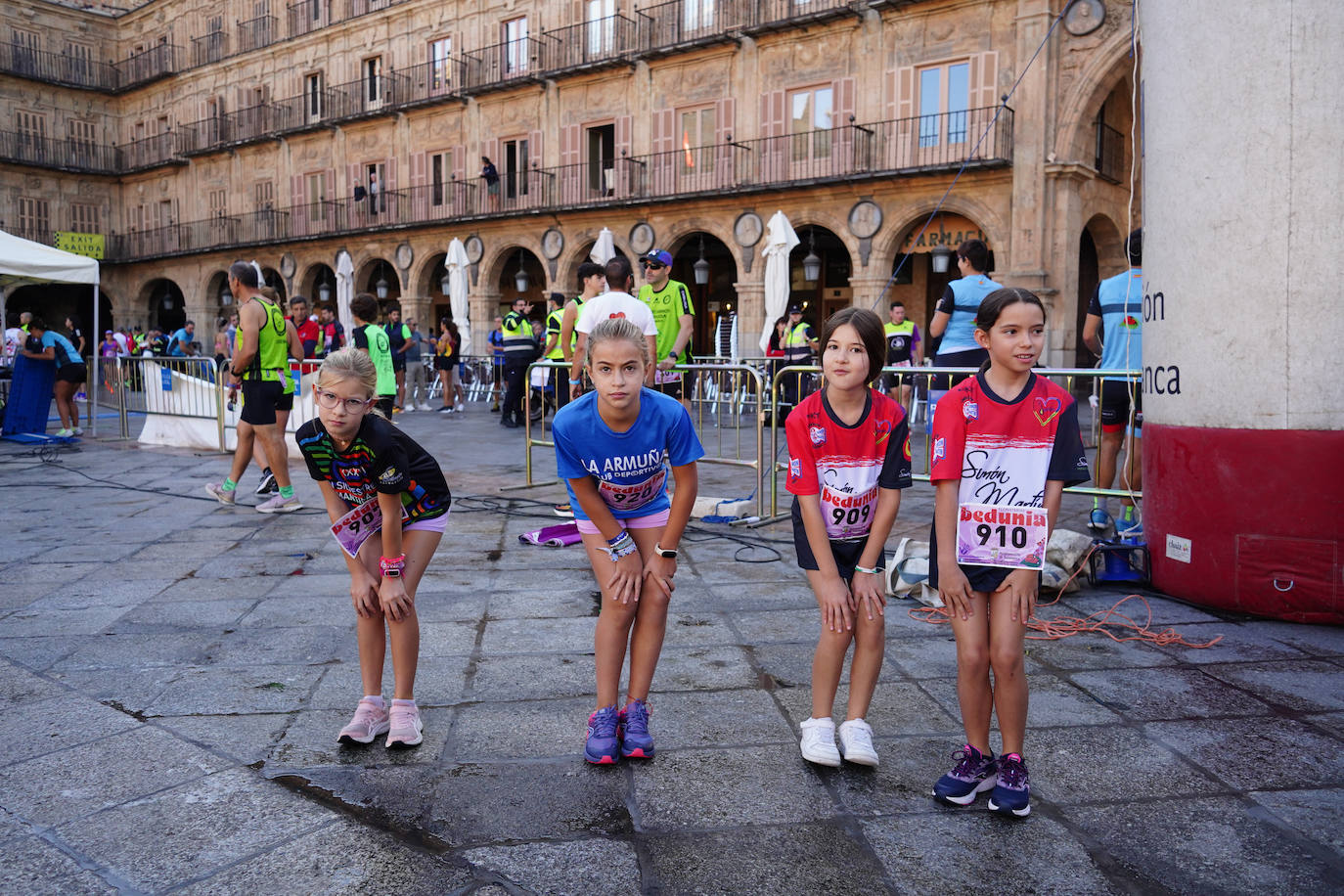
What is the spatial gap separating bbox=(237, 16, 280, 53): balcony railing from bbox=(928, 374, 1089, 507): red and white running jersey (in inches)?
1314

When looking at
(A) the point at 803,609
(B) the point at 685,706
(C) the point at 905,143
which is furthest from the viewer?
(C) the point at 905,143

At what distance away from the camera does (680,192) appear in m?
22.1

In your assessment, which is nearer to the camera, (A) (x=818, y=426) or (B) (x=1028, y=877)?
(B) (x=1028, y=877)

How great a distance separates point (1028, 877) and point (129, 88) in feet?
137

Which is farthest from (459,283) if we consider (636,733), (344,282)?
(636,733)

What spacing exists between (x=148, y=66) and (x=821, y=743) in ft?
134

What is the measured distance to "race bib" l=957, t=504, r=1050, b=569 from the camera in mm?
2584

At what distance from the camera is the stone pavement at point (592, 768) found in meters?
2.25

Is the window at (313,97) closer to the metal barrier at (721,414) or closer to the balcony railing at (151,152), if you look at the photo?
the balcony railing at (151,152)

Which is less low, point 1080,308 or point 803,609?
point 1080,308

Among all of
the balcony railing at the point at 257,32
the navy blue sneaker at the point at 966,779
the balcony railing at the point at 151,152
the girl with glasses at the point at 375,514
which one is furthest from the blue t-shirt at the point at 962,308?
the balcony railing at the point at 151,152

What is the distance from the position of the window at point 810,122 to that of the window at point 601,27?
5.34 m

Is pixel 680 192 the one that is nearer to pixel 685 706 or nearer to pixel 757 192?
pixel 757 192

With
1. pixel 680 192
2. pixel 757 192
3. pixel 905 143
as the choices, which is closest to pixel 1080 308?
pixel 905 143
